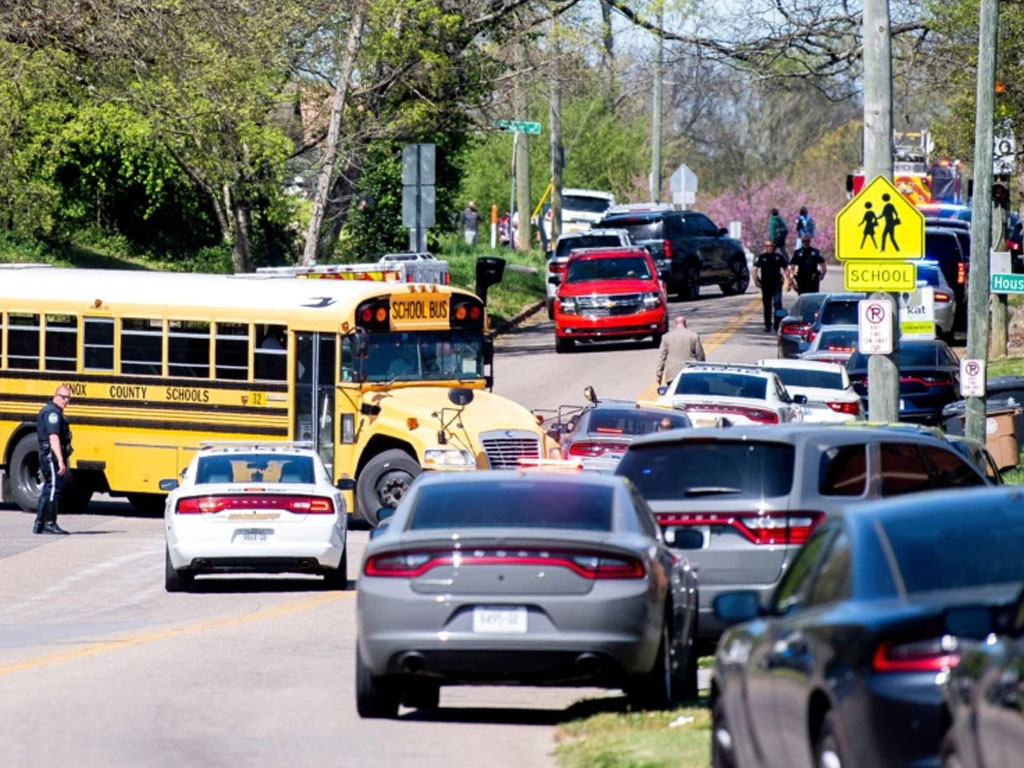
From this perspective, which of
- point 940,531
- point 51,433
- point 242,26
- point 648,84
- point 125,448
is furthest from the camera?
point 648,84

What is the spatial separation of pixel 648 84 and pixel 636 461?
7225 cm

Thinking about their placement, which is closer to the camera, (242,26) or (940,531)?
(940,531)

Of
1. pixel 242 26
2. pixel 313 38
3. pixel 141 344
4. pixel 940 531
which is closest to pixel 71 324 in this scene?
pixel 141 344

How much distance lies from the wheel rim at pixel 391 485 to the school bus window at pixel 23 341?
5.50 meters

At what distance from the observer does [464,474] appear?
1259cm

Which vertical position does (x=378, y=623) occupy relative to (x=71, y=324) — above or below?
below

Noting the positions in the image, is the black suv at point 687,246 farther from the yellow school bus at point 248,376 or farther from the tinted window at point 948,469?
the tinted window at point 948,469

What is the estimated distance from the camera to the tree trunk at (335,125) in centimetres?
3667

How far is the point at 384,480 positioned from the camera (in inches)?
989

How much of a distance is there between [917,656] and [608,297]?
3630 cm

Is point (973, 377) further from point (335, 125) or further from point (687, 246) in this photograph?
point (687, 246)

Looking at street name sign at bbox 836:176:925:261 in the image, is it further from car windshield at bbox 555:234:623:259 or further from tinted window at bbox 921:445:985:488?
car windshield at bbox 555:234:623:259

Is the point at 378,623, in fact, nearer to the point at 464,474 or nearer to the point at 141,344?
the point at 464,474

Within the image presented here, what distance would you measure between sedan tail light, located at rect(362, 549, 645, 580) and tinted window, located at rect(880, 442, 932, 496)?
10.4ft
